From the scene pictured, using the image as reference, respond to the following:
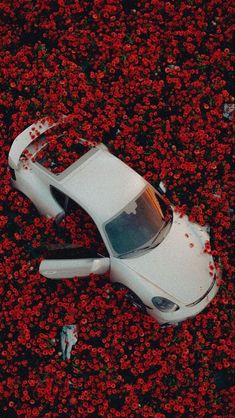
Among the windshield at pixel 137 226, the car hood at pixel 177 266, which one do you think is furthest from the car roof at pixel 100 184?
the car hood at pixel 177 266

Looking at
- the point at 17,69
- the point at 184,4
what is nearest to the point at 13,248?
the point at 17,69

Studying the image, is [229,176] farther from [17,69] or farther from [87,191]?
[17,69]

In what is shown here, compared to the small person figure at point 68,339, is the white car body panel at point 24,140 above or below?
above

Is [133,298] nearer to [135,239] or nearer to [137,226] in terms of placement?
[135,239]

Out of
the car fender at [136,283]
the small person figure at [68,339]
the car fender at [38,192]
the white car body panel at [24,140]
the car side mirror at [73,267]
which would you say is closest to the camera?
the car fender at [136,283]

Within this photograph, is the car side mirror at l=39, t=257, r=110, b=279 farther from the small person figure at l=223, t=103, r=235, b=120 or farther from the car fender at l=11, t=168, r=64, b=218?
the small person figure at l=223, t=103, r=235, b=120

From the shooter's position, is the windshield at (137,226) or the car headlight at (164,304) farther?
the windshield at (137,226)

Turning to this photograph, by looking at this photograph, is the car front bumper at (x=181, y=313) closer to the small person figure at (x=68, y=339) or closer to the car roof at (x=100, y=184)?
the small person figure at (x=68, y=339)

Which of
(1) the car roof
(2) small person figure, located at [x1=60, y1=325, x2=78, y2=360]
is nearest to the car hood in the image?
(1) the car roof
